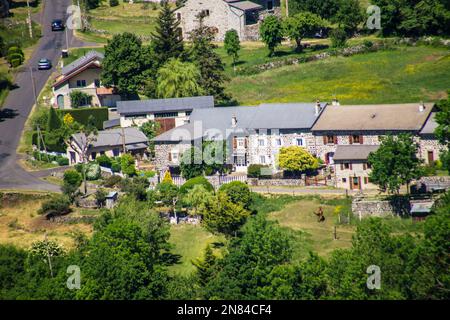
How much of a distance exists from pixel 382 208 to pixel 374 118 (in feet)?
38.0

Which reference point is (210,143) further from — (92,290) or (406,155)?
(92,290)

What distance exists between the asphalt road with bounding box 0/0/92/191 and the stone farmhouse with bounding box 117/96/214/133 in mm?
10964

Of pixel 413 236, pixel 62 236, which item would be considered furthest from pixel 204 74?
pixel 413 236

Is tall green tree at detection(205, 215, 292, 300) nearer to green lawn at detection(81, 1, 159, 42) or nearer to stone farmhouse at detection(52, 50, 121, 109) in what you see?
stone farmhouse at detection(52, 50, 121, 109)

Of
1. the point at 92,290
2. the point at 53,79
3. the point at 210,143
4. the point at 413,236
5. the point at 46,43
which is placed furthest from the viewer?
the point at 46,43

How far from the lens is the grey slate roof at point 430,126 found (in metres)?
96.9

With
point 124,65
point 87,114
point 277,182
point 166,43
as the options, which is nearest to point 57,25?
point 166,43

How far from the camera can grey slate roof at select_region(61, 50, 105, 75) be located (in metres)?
123

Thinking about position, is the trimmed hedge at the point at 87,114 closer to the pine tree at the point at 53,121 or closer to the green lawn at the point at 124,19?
the pine tree at the point at 53,121

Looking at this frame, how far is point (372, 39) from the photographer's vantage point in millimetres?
130000

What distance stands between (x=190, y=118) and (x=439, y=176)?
2499cm

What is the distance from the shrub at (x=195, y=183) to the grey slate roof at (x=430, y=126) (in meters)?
17.8

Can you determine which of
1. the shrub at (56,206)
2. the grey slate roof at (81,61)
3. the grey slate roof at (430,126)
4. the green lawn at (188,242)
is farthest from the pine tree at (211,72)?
the green lawn at (188,242)

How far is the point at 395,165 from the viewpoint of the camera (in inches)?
3583
